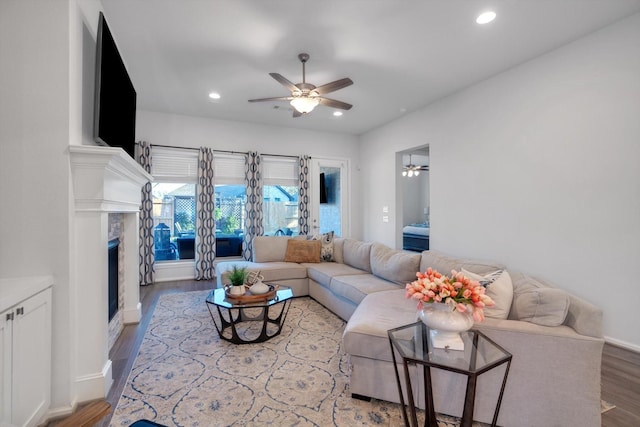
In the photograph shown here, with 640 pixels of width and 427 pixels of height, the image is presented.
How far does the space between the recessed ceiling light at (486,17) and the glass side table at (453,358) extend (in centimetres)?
273

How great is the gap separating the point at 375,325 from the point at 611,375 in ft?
6.44

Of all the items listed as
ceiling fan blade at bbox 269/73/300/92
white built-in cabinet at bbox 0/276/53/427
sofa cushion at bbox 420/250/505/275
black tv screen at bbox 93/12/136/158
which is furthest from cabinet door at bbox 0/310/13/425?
sofa cushion at bbox 420/250/505/275

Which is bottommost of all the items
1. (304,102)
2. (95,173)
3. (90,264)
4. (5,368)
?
(5,368)

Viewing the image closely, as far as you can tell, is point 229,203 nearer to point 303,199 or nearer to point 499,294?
point 303,199

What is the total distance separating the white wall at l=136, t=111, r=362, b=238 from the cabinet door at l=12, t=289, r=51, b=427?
4.18m

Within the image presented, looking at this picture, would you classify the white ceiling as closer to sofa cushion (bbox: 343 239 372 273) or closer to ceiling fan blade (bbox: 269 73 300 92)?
ceiling fan blade (bbox: 269 73 300 92)

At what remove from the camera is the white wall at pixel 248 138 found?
17.5 ft

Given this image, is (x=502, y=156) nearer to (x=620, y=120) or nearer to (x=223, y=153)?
(x=620, y=120)

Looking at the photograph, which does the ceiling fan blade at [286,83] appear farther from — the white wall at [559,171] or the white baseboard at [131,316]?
the white baseboard at [131,316]

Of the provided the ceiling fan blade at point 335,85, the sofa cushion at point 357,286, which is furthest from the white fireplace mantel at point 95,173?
the sofa cushion at point 357,286

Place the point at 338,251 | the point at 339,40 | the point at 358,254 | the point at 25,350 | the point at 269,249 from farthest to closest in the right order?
the point at 269,249
the point at 338,251
the point at 358,254
the point at 339,40
the point at 25,350

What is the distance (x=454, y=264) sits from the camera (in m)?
2.87

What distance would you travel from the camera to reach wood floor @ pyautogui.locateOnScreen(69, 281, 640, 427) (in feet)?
6.10

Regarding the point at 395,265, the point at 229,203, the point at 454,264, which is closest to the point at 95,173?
the point at 395,265
